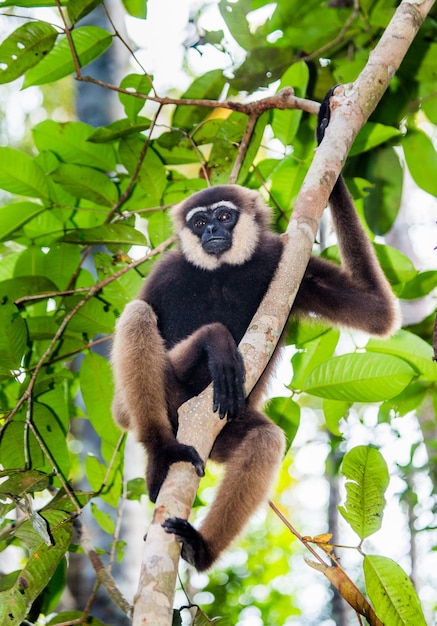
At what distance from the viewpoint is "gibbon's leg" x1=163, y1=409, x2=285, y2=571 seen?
334 centimetres

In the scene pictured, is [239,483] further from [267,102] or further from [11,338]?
[267,102]

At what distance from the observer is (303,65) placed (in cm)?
427

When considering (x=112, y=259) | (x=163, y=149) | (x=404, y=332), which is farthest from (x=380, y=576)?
(x=163, y=149)

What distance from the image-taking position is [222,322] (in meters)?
3.99

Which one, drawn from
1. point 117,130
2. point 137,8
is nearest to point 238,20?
point 137,8

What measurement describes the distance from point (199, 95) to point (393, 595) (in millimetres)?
3561

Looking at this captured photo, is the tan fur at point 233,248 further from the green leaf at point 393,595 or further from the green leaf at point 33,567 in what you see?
the green leaf at point 393,595

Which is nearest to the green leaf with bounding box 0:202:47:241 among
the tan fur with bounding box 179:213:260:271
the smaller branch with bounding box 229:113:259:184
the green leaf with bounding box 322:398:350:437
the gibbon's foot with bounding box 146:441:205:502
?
the tan fur with bounding box 179:213:260:271

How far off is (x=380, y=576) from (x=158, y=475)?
109cm

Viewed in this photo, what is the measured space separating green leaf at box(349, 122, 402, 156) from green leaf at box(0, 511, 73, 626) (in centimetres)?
289

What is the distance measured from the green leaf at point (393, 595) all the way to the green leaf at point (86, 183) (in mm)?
2842

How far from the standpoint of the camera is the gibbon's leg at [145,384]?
3199 millimetres

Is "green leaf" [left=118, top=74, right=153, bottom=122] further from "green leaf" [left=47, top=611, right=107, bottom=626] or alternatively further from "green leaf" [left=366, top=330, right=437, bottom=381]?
"green leaf" [left=47, top=611, right=107, bottom=626]

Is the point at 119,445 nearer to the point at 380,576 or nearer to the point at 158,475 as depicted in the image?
the point at 158,475
